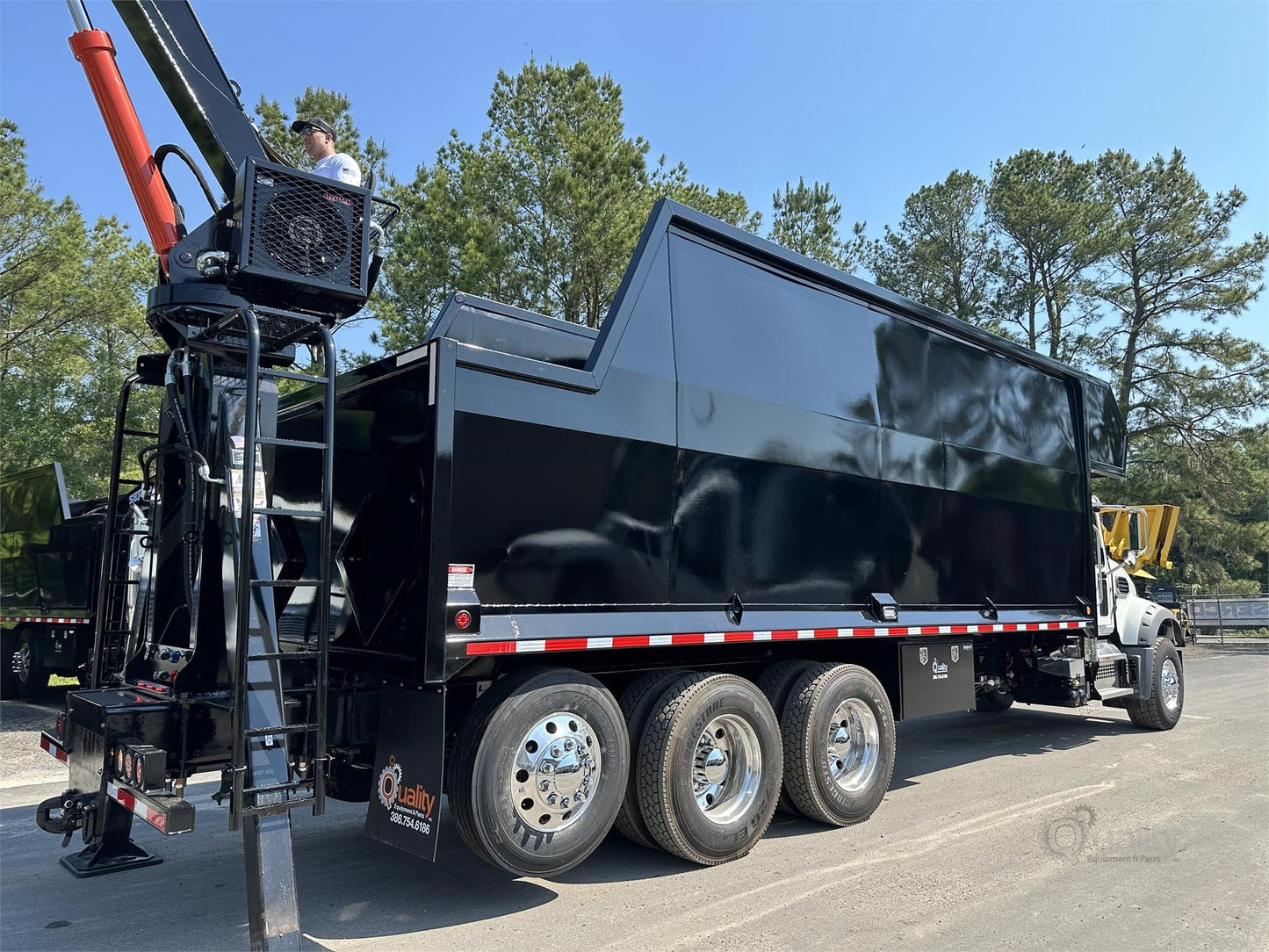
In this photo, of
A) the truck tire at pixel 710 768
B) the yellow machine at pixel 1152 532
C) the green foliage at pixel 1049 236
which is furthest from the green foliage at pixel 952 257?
the truck tire at pixel 710 768

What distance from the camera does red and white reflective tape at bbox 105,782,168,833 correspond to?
386 centimetres

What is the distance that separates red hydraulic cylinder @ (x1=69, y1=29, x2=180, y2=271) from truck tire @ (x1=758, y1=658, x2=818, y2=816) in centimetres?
468

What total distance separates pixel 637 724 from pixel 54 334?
20.2 meters

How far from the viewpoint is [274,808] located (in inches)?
155

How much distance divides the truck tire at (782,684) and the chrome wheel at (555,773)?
1.59 m

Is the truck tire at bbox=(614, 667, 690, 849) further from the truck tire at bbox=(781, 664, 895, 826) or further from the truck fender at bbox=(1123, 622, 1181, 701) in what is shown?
the truck fender at bbox=(1123, 622, 1181, 701)

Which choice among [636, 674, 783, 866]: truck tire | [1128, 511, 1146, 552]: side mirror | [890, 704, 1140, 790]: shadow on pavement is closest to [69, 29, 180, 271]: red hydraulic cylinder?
[636, 674, 783, 866]: truck tire

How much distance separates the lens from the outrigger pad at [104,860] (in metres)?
5.19

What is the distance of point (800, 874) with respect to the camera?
5164mm

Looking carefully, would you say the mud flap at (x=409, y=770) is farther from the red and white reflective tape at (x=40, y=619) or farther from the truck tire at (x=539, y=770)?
the red and white reflective tape at (x=40, y=619)

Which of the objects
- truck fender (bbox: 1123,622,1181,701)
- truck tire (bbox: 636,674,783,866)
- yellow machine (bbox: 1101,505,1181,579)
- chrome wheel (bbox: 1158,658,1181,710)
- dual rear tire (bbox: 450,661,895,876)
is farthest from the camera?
yellow machine (bbox: 1101,505,1181,579)

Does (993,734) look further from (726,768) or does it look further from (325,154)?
(325,154)

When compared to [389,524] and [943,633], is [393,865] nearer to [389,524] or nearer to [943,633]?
[389,524]

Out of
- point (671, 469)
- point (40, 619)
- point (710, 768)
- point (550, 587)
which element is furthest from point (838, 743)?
point (40, 619)
